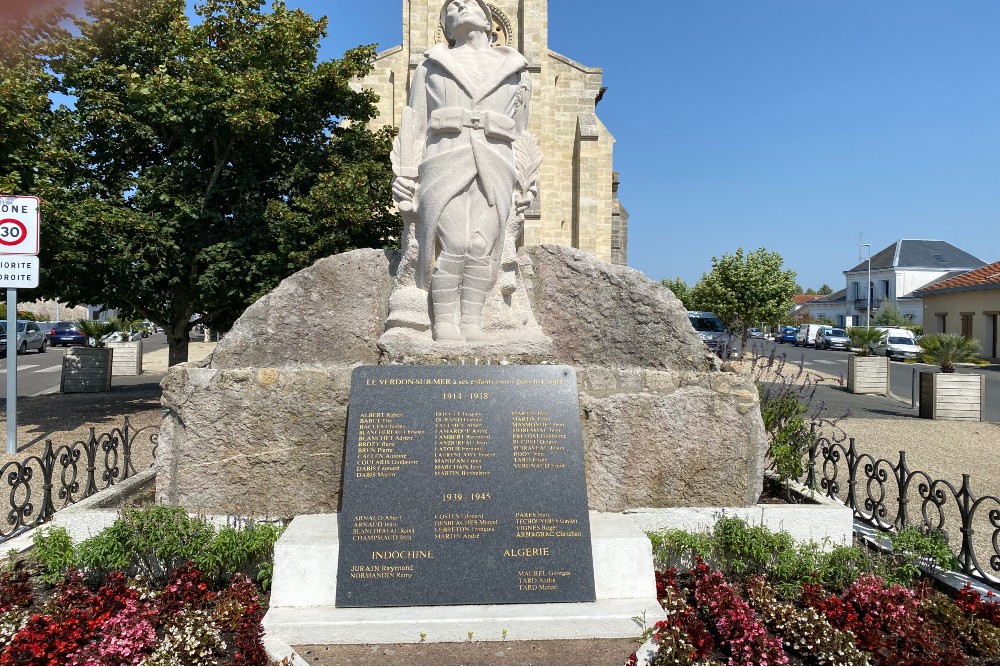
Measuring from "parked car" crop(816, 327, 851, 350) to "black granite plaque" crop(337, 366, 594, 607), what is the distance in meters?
34.6

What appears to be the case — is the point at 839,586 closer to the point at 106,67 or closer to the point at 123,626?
the point at 123,626

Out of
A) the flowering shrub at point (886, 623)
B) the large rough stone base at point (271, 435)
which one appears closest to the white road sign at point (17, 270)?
the large rough stone base at point (271, 435)

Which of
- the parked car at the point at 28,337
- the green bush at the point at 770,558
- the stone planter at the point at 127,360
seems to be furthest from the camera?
the parked car at the point at 28,337

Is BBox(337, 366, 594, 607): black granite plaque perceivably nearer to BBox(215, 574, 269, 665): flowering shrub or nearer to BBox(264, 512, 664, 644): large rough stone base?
BBox(264, 512, 664, 644): large rough stone base

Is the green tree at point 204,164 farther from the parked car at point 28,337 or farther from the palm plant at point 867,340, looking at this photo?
the parked car at point 28,337

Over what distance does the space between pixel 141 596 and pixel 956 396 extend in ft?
42.7


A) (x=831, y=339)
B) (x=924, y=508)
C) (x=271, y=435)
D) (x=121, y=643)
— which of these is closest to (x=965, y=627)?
(x=924, y=508)

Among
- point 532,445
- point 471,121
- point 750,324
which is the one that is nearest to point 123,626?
point 532,445

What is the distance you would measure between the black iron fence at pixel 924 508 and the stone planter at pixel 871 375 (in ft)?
30.3

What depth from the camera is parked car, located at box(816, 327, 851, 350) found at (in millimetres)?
33594

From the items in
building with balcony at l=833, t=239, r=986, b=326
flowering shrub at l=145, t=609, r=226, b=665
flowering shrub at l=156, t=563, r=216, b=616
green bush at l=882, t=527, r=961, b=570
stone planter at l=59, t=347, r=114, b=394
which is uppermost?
building with balcony at l=833, t=239, r=986, b=326

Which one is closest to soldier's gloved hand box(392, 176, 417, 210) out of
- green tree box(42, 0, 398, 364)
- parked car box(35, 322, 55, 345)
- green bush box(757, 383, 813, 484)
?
green bush box(757, 383, 813, 484)

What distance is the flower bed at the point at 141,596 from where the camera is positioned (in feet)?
9.96

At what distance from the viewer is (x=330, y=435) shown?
417cm
